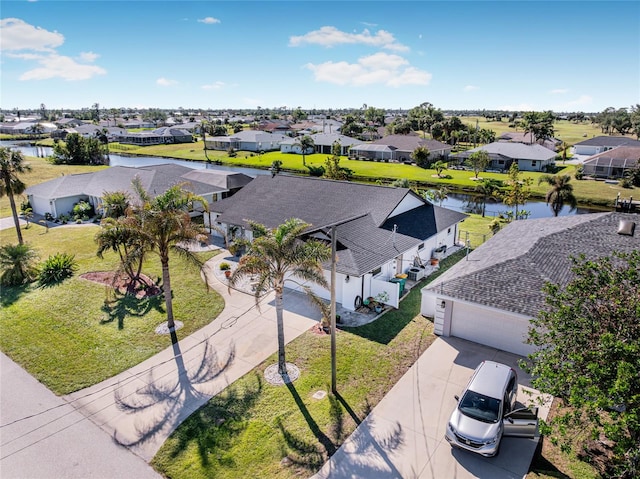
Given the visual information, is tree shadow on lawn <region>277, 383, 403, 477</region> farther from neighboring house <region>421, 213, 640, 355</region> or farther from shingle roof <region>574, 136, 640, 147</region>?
shingle roof <region>574, 136, 640, 147</region>

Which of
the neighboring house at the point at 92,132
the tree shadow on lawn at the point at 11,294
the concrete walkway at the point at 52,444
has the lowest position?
the concrete walkway at the point at 52,444

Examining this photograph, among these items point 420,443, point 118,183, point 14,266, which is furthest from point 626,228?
point 118,183

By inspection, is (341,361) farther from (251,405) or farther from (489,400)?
(489,400)

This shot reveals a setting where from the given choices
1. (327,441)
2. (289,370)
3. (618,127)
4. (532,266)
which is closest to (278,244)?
(289,370)

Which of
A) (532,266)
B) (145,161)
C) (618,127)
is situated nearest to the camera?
(532,266)

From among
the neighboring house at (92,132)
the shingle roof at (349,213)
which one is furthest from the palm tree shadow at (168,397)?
the neighboring house at (92,132)

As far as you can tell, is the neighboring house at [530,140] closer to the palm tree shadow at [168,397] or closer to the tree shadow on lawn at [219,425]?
the palm tree shadow at [168,397]
